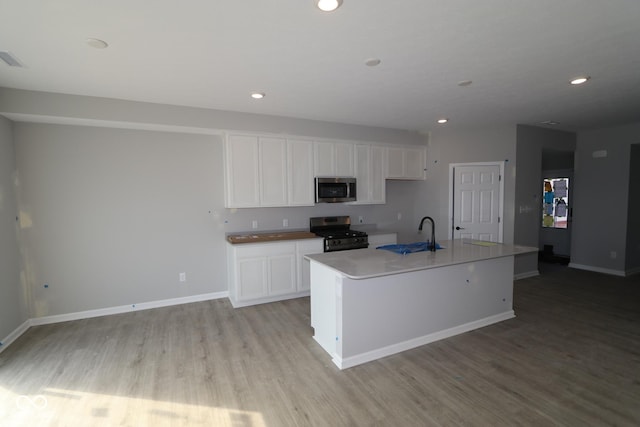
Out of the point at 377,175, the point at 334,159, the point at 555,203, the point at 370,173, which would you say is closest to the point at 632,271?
the point at 555,203

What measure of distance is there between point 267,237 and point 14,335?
2.88 meters

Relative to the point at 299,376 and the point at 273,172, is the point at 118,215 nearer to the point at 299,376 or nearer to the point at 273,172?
the point at 273,172

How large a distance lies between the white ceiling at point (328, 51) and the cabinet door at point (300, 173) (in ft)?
2.64

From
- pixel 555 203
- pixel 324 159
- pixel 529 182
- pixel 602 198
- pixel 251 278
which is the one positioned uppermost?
pixel 324 159

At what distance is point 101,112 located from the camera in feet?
11.0

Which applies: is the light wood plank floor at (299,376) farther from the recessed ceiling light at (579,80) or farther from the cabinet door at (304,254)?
the recessed ceiling light at (579,80)

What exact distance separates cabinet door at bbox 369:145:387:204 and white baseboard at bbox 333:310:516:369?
7.94 feet

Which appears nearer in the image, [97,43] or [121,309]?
[97,43]

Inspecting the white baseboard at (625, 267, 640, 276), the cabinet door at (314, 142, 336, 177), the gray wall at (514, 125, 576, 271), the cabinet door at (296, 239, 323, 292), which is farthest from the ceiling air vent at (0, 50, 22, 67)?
the white baseboard at (625, 267, 640, 276)

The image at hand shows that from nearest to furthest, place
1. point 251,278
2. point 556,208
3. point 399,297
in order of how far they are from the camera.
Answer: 1. point 399,297
2. point 251,278
3. point 556,208

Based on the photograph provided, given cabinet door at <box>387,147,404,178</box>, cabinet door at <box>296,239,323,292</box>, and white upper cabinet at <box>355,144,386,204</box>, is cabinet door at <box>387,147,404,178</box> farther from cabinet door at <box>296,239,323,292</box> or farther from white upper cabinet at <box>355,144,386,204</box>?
cabinet door at <box>296,239,323,292</box>

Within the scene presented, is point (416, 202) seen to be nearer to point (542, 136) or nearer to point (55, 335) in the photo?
point (542, 136)

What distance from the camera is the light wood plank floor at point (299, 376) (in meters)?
2.07

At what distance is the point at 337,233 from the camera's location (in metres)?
4.77
